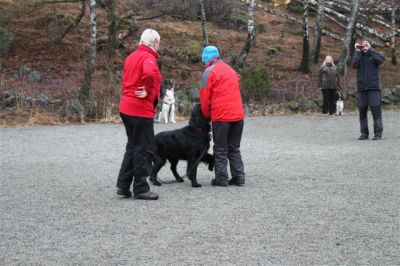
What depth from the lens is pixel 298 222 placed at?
6492mm

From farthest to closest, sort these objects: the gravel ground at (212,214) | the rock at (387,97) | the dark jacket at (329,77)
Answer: the rock at (387,97) → the dark jacket at (329,77) → the gravel ground at (212,214)

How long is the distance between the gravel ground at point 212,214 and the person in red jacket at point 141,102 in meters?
0.42

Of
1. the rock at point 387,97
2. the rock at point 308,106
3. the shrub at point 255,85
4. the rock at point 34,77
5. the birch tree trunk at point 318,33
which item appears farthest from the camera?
the birch tree trunk at point 318,33

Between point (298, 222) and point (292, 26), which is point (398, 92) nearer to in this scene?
point (292, 26)

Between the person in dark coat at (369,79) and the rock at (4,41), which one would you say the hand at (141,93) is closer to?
the person in dark coat at (369,79)

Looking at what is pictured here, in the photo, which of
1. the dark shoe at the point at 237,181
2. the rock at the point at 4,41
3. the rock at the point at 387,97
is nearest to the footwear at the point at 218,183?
the dark shoe at the point at 237,181

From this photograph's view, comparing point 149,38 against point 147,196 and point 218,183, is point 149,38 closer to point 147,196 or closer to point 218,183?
point 147,196

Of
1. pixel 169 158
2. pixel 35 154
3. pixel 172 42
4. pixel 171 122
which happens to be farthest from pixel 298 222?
pixel 172 42

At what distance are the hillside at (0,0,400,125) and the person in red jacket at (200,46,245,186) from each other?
11584 millimetres

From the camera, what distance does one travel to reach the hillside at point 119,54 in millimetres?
23078

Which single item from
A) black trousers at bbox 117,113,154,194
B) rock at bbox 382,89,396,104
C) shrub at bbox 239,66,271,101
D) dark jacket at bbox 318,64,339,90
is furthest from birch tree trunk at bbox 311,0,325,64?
black trousers at bbox 117,113,154,194

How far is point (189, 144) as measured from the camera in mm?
8656

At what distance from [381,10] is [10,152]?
93.3 ft

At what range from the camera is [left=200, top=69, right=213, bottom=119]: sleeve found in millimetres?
8609
